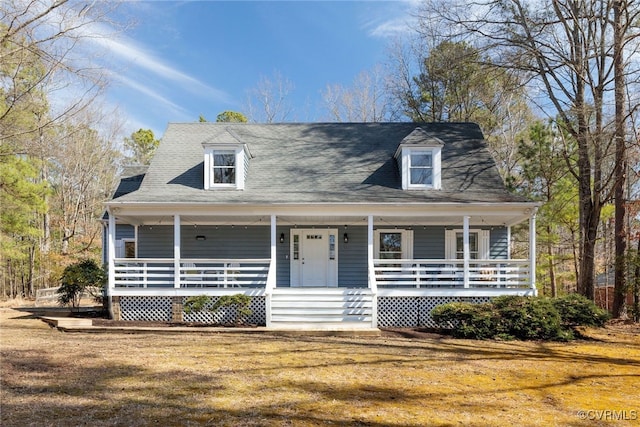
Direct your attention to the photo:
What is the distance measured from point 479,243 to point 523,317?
4645 mm

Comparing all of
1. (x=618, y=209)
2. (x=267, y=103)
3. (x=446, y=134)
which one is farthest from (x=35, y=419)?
(x=267, y=103)

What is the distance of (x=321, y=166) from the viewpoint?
1512 centimetres

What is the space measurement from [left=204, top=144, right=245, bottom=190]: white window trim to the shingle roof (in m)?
0.25

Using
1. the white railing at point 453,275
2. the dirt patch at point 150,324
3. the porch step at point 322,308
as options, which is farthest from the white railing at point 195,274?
the white railing at point 453,275

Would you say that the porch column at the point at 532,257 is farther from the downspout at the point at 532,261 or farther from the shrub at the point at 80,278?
the shrub at the point at 80,278

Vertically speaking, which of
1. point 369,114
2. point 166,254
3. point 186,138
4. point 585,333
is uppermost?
point 369,114

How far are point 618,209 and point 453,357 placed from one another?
964 cm

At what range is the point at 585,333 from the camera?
11531 millimetres

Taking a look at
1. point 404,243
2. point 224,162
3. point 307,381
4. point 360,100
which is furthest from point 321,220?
point 360,100

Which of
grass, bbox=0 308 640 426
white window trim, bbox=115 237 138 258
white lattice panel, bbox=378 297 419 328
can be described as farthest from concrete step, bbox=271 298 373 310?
white window trim, bbox=115 237 138 258

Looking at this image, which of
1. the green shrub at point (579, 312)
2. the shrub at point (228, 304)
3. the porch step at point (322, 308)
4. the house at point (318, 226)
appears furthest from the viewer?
the house at point (318, 226)

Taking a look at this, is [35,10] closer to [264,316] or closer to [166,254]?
[166,254]

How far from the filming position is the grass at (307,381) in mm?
5031

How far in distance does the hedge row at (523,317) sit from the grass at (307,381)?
526mm
